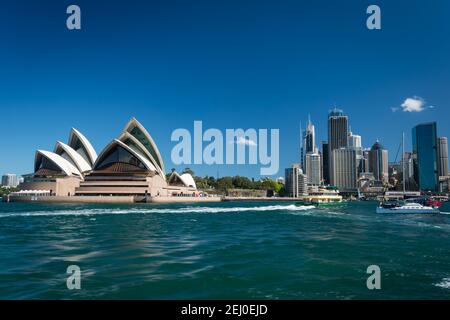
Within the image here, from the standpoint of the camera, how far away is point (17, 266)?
9.29 metres

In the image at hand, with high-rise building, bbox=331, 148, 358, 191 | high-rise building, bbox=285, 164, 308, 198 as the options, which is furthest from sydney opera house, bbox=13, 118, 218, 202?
high-rise building, bbox=331, 148, 358, 191

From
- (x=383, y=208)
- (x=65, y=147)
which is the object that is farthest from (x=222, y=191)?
(x=383, y=208)

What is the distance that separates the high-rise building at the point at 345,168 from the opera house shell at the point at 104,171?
116m

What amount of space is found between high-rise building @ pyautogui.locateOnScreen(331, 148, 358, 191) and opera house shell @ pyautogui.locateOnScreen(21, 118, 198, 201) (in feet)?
382

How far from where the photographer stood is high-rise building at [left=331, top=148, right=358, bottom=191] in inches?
6785

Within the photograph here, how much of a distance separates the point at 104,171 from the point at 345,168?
425 ft

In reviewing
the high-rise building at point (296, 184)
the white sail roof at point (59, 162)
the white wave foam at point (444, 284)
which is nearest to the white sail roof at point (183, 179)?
the white sail roof at point (59, 162)

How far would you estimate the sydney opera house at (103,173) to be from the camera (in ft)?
248

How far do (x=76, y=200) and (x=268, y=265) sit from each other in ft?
231

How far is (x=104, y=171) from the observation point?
256 feet

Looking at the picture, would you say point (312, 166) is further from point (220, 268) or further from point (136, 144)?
→ point (220, 268)

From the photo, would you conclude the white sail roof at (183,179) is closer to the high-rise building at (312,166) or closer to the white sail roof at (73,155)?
the white sail roof at (73,155)

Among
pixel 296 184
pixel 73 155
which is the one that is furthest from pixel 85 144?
pixel 296 184

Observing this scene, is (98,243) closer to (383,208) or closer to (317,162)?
(383,208)
